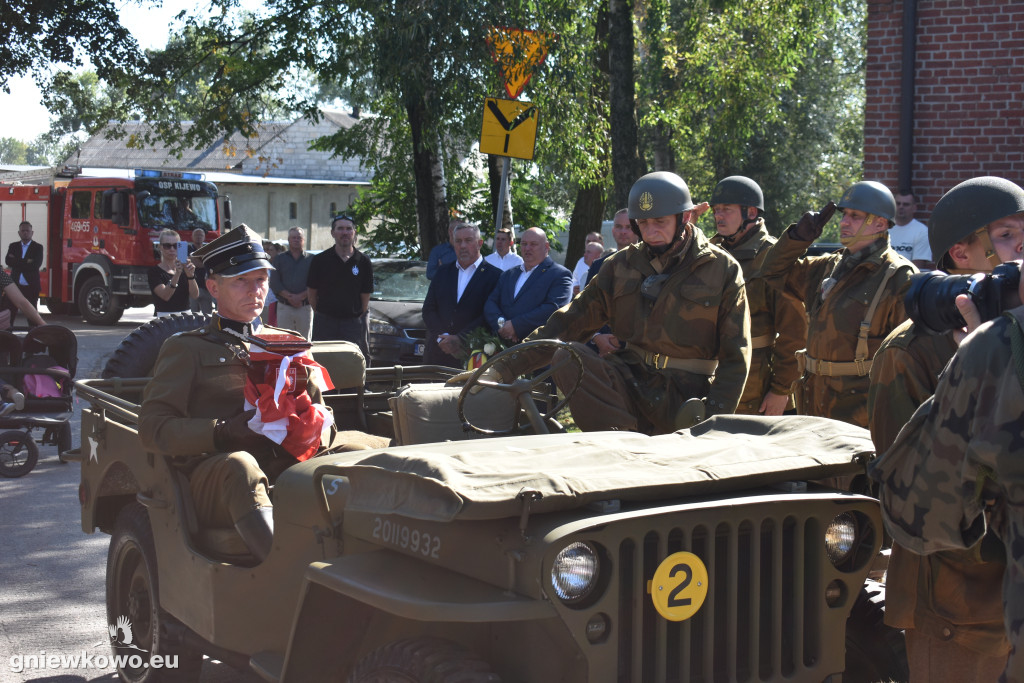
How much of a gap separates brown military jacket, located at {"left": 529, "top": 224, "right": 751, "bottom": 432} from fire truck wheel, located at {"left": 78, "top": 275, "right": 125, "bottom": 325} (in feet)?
67.0

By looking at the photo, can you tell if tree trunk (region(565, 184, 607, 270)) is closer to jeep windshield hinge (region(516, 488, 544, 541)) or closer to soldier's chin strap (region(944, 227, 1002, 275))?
soldier's chin strap (region(944, 227, 1002, 275))

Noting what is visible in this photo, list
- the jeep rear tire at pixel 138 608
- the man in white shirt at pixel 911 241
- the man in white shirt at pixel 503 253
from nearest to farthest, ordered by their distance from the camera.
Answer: the jeep rear tire at pixel 138 608, the man in white shirt at pixel 911 241, the man in white shirt at pixel 503 253

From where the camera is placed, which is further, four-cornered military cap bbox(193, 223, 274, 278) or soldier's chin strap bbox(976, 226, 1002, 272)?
four-cornered military cap bbox(193, 223, 274, 278)

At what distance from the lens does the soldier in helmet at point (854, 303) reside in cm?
584

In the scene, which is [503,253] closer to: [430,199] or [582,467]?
[430,199]

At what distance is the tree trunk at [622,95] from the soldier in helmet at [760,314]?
9900 millimetres

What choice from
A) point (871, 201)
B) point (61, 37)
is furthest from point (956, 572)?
point (61, 37)

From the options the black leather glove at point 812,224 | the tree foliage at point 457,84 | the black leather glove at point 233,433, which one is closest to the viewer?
the black leather glove at point 233,433

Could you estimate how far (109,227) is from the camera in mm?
24203

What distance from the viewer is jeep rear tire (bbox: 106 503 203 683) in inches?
174

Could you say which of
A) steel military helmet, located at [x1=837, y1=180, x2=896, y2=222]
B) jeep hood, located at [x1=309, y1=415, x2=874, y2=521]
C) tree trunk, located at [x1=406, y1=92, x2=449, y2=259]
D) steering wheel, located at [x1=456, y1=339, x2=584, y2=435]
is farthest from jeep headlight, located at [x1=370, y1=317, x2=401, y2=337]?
jeep hood, located at [x1=309, y1=415, x2=874, y2=521]

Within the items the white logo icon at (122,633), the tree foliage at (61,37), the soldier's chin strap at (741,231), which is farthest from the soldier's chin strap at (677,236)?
the tree foliage at (61,37)

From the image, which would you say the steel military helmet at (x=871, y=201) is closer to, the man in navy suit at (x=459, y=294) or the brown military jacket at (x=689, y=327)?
the brown military jacket at (x=689, y=327)

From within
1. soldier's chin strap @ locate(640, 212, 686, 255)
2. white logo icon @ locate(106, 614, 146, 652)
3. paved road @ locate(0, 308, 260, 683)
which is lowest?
paved road @ locate(0, 308, 260, 683)
